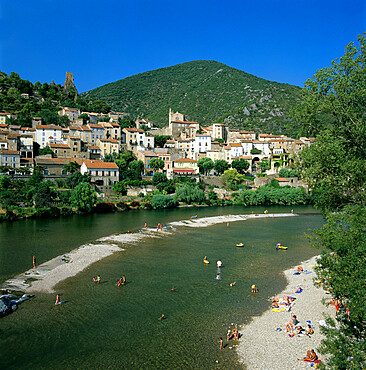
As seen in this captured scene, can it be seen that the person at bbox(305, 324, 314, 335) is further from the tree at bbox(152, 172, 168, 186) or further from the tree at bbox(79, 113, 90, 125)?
the tree at bbox(79, 113, 90, 125)

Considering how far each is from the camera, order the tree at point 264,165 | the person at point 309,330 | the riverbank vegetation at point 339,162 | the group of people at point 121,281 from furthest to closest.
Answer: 1. the tree at point 264,165
2. the group of people at point 121,281
3. the person at point 309,330
4. the riverbank vegetation at point 339,162

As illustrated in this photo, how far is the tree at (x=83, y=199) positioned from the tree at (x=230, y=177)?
3660cm

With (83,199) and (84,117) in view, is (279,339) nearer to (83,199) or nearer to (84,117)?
(83,199)

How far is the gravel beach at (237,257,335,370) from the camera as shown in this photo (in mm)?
13633

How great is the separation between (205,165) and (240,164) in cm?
950

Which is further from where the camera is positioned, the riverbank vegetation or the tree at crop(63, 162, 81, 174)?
the tree at crop(63, 162, 81, 174)

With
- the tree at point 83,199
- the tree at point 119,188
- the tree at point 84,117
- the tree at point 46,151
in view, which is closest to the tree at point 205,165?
the tree at point 119,188

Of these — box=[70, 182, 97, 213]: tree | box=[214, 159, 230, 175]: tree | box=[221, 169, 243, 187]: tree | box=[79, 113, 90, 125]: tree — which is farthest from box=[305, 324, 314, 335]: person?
box=[79, 113, 90, 125]: tree

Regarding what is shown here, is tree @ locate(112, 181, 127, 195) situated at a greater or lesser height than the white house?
lesser

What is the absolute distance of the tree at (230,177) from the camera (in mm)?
79688

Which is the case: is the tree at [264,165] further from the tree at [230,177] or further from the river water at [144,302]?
the river water at [144,302]

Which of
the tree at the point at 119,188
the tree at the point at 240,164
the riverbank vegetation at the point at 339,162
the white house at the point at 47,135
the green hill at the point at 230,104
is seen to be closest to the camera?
the riverbank vegetation at the point at 339,162

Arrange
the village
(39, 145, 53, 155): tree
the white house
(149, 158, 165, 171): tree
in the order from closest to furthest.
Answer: the village → (39, 145, 53, 155): tree → the white house → (149, 158, 165, 171): tree

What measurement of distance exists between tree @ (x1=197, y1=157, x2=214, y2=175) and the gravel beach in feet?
213
